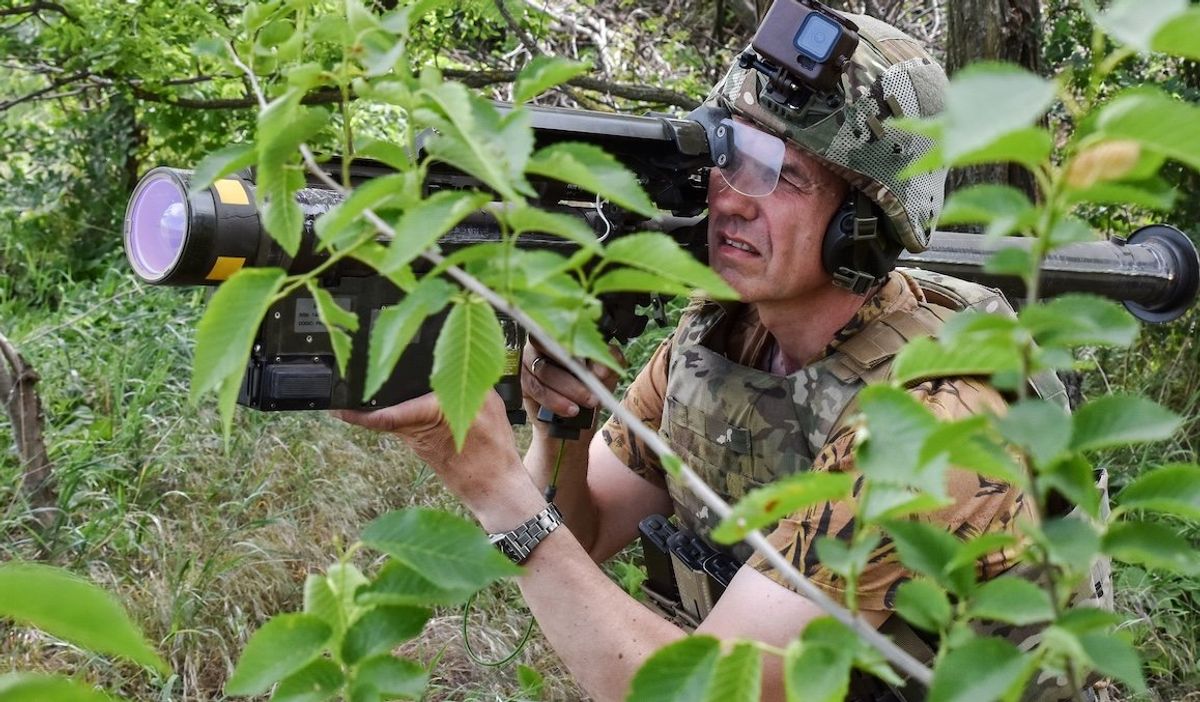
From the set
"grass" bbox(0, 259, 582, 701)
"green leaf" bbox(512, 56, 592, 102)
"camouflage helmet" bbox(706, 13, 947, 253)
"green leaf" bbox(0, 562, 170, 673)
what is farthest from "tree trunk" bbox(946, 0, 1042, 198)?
"green leaf" bbox(0, 562, 170, 673)

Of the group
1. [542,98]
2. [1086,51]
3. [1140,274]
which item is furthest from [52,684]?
[542,98]

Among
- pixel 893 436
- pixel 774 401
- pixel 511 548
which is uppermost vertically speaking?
pixel 893 436

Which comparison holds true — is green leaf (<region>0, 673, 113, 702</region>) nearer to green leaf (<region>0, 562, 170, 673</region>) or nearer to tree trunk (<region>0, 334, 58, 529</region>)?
green leaf (<region>0, 562, 170, 673</region>)

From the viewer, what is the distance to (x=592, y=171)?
815 mm

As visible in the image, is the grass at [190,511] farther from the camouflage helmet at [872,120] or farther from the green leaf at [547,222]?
the green leaf at [547,222]

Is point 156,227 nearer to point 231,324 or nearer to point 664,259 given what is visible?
point 231,324

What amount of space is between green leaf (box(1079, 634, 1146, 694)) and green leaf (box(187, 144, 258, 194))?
2.03ft

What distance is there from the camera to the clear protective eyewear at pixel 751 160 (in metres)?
2.06

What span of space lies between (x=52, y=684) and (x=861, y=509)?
0.43 metres

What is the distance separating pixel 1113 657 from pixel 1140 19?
34 centimetres

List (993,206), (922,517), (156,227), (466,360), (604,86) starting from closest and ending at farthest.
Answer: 1. (993,206)
2. (466,360)
3. (156,227)
4. (922,517)
5. (604,86)

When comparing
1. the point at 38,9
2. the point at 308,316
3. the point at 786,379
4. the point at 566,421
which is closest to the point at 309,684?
the point at 308,316

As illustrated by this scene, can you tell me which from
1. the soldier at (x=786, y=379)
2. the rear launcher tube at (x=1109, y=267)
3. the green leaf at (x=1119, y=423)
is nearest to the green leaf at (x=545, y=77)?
the green leaf at (x=1119, y=423)

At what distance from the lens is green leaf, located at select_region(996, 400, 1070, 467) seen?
2.14ft
